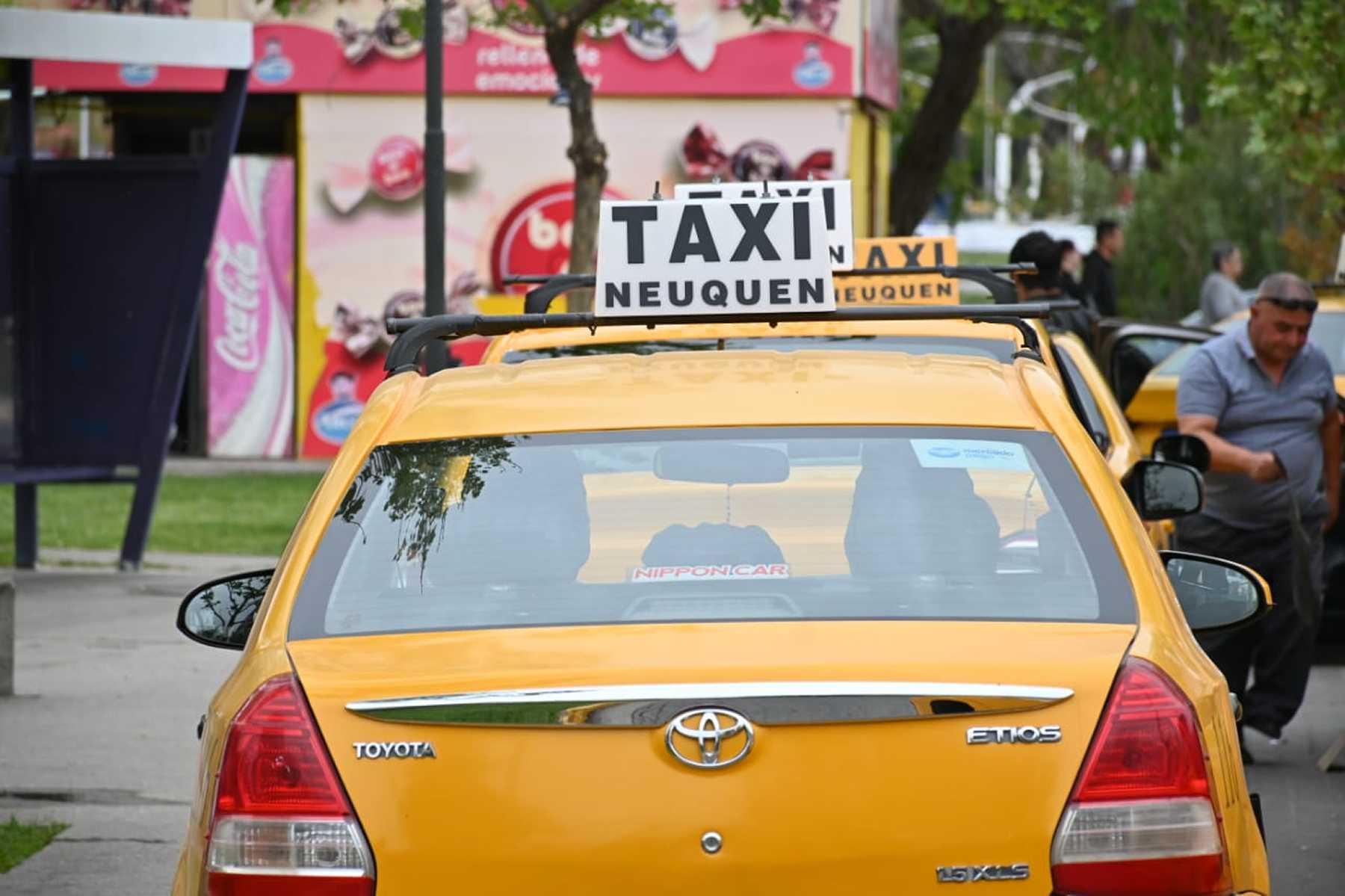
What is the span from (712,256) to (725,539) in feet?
6.03

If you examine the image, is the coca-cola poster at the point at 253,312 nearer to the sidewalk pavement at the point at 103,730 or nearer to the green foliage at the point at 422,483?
the sidewalk pavement at the point at 103,730

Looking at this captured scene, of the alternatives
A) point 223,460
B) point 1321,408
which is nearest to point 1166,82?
point 223,460

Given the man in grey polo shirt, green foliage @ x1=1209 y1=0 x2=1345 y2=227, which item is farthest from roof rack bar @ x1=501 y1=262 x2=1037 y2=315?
green foliage @ x1=1209 y1=0 x2=1345 y2=227

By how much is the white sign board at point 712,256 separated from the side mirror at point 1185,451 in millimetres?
2892

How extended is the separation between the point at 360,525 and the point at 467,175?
19.8 m

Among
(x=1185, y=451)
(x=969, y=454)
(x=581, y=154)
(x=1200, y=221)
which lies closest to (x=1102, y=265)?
(x=581, y=154)

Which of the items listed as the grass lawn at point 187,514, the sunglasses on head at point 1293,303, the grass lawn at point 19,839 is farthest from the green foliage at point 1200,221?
the grass lawn at point 19,839

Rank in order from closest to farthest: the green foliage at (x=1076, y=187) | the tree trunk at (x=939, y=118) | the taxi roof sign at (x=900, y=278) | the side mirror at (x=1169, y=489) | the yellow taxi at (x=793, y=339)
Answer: the yellow taxi at (x=793, y=339) → the side mirror at (x=1169, y=489) → the taxi roof sign at (x=900, y=278) → the tree trunk at (x=939, y=118) → the green foliage at (x=1076, y=187)

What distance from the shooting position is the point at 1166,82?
85.3ft

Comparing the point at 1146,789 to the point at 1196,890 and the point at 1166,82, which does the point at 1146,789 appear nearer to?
the point at 1196,890

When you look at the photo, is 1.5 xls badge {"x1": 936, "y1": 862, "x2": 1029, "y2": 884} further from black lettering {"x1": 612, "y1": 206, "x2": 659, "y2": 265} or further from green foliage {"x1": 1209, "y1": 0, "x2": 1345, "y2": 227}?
green foliage {"x1": 1209, "y1": 0, "x2": 1345, "y2": 227}

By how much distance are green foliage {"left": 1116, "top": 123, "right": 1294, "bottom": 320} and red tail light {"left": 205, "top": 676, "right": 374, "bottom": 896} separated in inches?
1253

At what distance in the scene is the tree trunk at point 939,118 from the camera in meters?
26.2

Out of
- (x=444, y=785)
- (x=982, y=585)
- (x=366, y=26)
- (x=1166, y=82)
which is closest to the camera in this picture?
(x=444, y=785)
